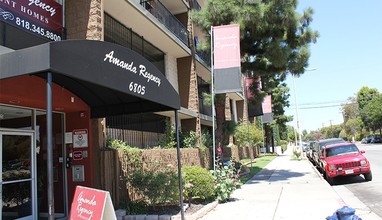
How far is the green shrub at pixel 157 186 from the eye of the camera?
888cm

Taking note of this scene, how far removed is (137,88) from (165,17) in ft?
36.4

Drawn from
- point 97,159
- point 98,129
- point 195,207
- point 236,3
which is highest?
point 236,3

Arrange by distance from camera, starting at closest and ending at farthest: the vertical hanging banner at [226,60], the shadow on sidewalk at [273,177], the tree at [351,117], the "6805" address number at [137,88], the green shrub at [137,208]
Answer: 1. the "6805" address number at [137,88]
2. the green shrub at [137,208]
3. the vertical hanging banner at [226,60]
4. the shadow on sidewalk at [273,177]
5. the tree at [351,117]

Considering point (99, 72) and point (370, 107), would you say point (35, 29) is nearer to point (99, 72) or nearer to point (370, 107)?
point (99, 72)

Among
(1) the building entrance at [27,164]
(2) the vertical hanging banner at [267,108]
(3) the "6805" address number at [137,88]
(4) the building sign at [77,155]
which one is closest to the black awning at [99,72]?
(3) the "6805" address number at [137,88]

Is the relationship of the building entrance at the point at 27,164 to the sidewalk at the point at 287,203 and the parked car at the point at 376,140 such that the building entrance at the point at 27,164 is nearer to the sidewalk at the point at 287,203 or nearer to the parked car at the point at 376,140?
the sidewalk at the point at 287,203

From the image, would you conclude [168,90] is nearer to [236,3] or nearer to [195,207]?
[195,207]

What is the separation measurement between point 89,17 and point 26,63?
204 inches

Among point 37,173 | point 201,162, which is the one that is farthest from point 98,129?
point 201,162

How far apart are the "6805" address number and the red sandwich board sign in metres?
2.03

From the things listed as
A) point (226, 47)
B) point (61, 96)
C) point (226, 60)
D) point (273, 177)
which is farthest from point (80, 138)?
point (273, 177)

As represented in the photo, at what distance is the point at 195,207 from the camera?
9.64 meters

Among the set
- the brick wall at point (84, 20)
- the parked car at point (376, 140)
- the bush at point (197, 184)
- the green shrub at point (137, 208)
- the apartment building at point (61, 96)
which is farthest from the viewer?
the parked car at point (376, 140)

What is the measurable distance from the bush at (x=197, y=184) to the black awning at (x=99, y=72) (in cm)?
243
